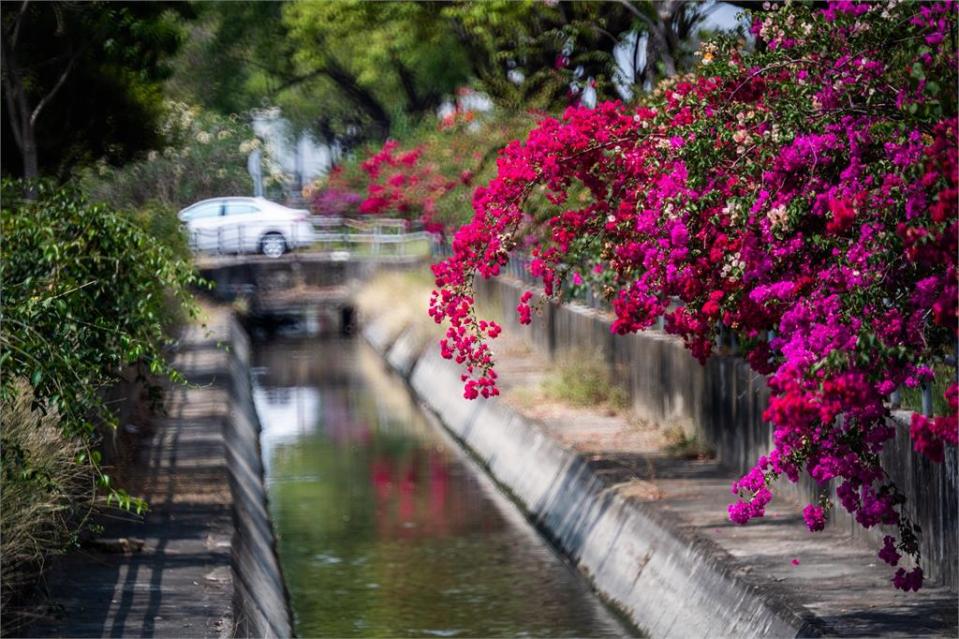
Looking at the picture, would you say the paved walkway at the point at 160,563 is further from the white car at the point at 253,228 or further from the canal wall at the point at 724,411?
the white car at the point at 253,228

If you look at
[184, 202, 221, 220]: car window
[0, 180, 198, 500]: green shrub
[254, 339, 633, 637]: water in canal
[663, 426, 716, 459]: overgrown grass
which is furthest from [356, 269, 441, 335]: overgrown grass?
[0, 180, 198, 500]: green shrub

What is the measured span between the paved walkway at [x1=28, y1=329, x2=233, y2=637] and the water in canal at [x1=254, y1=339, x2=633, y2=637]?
111cm

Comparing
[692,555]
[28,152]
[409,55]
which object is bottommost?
[692,555]

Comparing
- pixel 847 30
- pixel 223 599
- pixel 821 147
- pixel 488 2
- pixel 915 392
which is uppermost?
pixel 488 2

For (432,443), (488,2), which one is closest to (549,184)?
(432,443)

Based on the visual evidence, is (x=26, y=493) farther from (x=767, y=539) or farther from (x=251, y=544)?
(x=767, y=539)

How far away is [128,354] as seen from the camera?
12016mm

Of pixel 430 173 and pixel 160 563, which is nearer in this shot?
pixel 160 563

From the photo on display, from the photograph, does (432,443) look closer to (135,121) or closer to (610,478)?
(135,121)

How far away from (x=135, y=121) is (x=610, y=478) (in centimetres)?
778

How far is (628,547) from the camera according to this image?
1540cm

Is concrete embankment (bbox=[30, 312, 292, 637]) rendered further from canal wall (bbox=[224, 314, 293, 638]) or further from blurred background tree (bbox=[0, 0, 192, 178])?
blurred background tree (bbox=[0, 0, 192, 178])

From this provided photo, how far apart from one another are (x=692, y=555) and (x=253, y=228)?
37801mm

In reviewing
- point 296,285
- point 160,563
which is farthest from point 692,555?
point 296,285
